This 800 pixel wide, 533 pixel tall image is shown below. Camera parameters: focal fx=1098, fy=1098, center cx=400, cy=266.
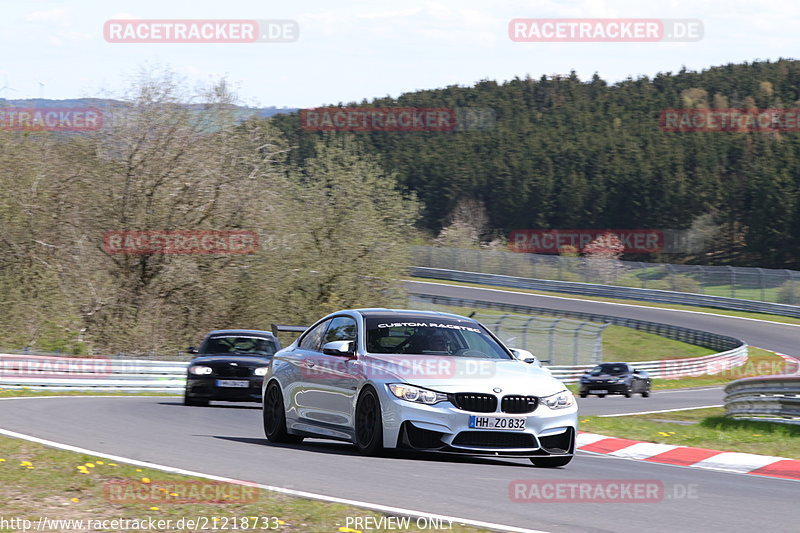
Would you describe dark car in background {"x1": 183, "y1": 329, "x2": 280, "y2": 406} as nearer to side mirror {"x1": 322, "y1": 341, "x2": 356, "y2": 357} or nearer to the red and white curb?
the red and white curb

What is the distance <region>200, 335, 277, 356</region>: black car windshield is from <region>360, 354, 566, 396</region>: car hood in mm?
8897

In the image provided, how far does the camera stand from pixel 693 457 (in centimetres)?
1202

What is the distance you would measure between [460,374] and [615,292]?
58118 mm

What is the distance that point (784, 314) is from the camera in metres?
58.7

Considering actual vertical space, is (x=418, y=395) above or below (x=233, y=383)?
above

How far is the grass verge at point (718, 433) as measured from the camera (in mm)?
13195

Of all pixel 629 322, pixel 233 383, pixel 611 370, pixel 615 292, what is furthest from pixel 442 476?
pixel 615 292

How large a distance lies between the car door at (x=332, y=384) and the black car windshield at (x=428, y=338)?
0.26 metres

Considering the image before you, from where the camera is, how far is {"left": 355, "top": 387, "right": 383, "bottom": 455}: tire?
990 centimetres

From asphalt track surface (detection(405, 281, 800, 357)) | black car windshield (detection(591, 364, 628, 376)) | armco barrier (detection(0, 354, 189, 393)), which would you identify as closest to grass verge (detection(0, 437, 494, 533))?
armco barrier (detection(0, 354, 189, 393))

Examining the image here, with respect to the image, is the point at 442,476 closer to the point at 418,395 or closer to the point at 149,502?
the point at 418,395

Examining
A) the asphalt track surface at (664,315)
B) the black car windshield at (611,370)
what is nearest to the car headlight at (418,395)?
the black car windshield at (611,370)

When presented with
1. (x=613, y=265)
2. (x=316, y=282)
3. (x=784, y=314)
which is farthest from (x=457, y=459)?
(x=613, y=265)

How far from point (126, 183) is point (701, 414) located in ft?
62.3
